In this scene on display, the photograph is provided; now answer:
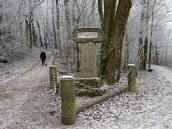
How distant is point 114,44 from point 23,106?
17.2 feet

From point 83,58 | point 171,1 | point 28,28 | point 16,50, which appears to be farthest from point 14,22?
point 83,58

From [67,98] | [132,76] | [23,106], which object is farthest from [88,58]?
[67,98]

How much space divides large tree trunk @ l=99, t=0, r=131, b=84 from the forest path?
3.08 meters

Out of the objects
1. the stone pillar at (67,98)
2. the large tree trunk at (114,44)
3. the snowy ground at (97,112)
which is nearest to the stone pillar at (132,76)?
the snowy ground at (97,112)

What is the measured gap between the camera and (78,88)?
1230 cm

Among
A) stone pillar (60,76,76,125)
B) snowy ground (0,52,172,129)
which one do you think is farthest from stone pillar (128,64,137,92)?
stone pillar (60,76,76,125)

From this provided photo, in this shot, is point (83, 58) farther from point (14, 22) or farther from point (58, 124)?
point (14, 22)

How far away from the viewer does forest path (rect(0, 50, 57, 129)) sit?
356 inches

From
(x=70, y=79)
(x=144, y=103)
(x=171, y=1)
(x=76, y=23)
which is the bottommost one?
(x=144, y=103)

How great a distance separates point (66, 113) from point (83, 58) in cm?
431

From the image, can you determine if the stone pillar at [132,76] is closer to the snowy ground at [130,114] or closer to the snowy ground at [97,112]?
the snowy ground at [97,112]

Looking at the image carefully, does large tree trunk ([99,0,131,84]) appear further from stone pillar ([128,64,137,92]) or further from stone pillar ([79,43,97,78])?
stone pillar ([79,43,97,78])

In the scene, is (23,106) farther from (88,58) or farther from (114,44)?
(114,44)

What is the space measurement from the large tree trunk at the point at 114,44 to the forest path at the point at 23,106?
308 centimetres
